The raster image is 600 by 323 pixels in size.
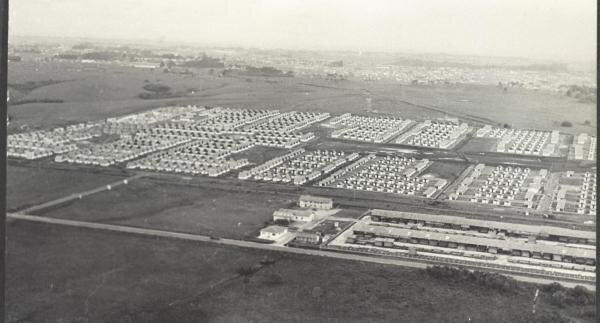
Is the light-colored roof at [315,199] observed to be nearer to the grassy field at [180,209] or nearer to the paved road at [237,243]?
the grassy field at [180,209]

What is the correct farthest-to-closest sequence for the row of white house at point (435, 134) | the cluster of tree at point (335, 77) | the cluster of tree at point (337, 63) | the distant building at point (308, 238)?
the cluster of tree at point (335, 77) < the cluster of tree at point (337, 63) < the row of white house at point (435, 134) < the distant building at point (308, 238)

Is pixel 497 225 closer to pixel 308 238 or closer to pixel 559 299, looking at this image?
pixel 559 299

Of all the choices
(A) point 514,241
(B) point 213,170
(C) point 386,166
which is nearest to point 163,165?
(B) point 213,170

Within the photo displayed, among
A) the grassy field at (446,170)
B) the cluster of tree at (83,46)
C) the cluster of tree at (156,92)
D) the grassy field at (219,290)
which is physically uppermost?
the cluster of tree at (83,46)

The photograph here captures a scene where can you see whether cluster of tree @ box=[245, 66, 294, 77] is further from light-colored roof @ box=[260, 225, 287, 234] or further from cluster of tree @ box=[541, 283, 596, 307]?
cluster of tree @ box=[541, 283, 596, 307]

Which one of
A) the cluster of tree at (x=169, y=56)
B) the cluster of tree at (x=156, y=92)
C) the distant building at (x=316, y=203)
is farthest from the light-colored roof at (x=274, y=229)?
the cluster of tree at (x=156, y=92)

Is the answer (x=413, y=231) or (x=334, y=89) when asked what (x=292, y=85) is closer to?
(x=334, y=89)
